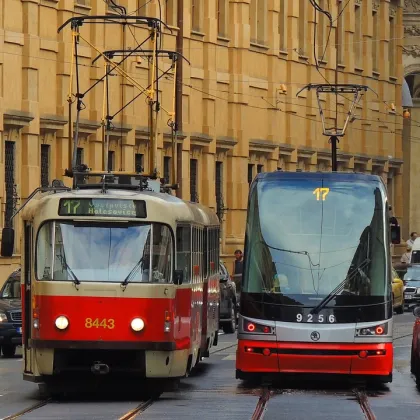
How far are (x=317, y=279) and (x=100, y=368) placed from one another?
3.50 meters

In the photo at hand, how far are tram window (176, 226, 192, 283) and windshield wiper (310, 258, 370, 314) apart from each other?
5.38ft

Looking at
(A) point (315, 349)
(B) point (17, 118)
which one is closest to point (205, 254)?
(A) point (315, 349)

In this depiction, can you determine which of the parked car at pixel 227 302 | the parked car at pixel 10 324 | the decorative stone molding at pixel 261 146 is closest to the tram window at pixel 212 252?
the parked car at pixel 10 324

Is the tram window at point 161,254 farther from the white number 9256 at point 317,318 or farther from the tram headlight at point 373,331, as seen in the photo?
the tram headlight at point 373,331

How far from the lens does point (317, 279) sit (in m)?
23.3

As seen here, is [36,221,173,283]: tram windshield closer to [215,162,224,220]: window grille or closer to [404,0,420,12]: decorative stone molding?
[215,162,224,220]: window grille

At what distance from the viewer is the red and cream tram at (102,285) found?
68.9 feet

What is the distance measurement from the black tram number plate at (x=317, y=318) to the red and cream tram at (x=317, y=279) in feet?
0.04

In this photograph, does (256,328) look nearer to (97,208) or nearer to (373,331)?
(373,331)

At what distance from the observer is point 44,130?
4447cm

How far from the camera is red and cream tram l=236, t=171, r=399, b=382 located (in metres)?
22.9

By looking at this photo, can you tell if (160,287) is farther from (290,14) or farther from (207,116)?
(290,14)

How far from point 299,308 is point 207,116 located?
109ft

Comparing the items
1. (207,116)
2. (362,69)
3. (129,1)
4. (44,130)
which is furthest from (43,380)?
(362,69)
